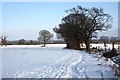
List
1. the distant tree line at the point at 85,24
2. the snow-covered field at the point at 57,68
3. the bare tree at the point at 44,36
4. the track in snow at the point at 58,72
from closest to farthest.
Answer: the track in snow at the point at 58,72
the snow-covered field at the point at 57,68
the distant tree line at the point at 85,24
the bare tree at the point at 44,36

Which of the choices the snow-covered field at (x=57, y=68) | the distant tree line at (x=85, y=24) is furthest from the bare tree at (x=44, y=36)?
the snow-covered field at (x=57, y=68)

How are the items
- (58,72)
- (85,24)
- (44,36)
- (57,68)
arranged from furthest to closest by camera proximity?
(44,36) < (85,24) < (57,68) < (58,72)

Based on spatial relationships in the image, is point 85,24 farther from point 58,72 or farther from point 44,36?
point 44,36

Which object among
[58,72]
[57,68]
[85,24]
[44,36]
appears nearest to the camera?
[58,72]

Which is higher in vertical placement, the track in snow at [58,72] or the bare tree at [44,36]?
the bare tree at [44,36]

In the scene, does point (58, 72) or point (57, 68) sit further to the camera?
point (57, 68)

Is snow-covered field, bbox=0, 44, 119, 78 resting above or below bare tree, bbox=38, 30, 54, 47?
below

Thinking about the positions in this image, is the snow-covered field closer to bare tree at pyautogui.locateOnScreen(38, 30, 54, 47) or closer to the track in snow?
the track in snow

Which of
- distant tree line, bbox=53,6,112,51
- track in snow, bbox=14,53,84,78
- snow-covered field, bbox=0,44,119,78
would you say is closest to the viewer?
track in snow, bbox=14,53,84,78

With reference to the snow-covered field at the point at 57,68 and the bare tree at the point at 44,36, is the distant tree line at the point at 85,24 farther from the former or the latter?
the bare tree at the point at 44,36

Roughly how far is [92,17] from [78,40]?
23.6ft

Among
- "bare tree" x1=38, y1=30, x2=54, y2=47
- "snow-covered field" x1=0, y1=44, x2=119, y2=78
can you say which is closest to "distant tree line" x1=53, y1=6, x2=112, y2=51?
"snow-covered field" x1=0, y1=44, x2=119, y2=78

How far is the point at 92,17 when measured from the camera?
48688 mm

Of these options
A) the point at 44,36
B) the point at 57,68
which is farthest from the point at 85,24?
the point at 44,36
